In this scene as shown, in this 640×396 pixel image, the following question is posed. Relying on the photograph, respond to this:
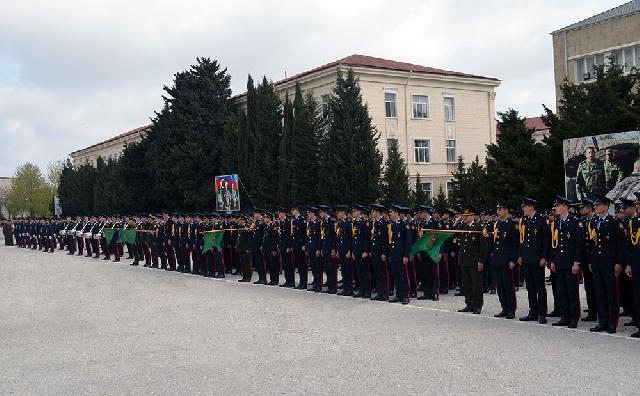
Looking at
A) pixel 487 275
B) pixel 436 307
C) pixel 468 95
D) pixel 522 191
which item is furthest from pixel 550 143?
pixel 468 95

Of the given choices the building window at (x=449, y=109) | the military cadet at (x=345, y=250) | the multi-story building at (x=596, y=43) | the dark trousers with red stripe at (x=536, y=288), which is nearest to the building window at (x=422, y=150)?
the building window at (x=449, y=109)

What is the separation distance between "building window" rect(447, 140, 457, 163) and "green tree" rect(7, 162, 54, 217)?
6027cm

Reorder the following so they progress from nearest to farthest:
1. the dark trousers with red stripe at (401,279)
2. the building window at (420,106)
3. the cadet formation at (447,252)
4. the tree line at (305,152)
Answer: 1. the cadet formation at (447,252)
2. the dark trousers with red stripe at (401,279)
3. the tree line at (305,152)
4. the building window at (420,106)

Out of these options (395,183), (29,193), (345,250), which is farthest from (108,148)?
(345,250)

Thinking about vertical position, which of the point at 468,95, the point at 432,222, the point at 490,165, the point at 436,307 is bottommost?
the point at 436,307

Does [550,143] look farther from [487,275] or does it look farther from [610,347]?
[610,347]

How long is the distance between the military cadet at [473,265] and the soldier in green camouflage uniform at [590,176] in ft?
21.8

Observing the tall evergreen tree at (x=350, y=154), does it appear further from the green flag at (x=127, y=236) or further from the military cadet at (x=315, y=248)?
the military cadet at (x=315, y=248)

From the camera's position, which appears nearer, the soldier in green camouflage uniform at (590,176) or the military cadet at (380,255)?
the military cadet at (380,255)

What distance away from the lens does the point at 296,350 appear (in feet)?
27.1

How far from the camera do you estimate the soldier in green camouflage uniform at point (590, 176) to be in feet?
54.6

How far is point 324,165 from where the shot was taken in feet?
84.7

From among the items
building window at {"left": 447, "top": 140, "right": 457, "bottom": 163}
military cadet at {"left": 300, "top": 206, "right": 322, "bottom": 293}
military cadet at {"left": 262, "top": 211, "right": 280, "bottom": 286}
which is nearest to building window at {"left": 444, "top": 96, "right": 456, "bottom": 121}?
building window at {"left": 447, "top": 140, "right": 457, "bottom": 163}

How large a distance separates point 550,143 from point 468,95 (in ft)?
67.0
